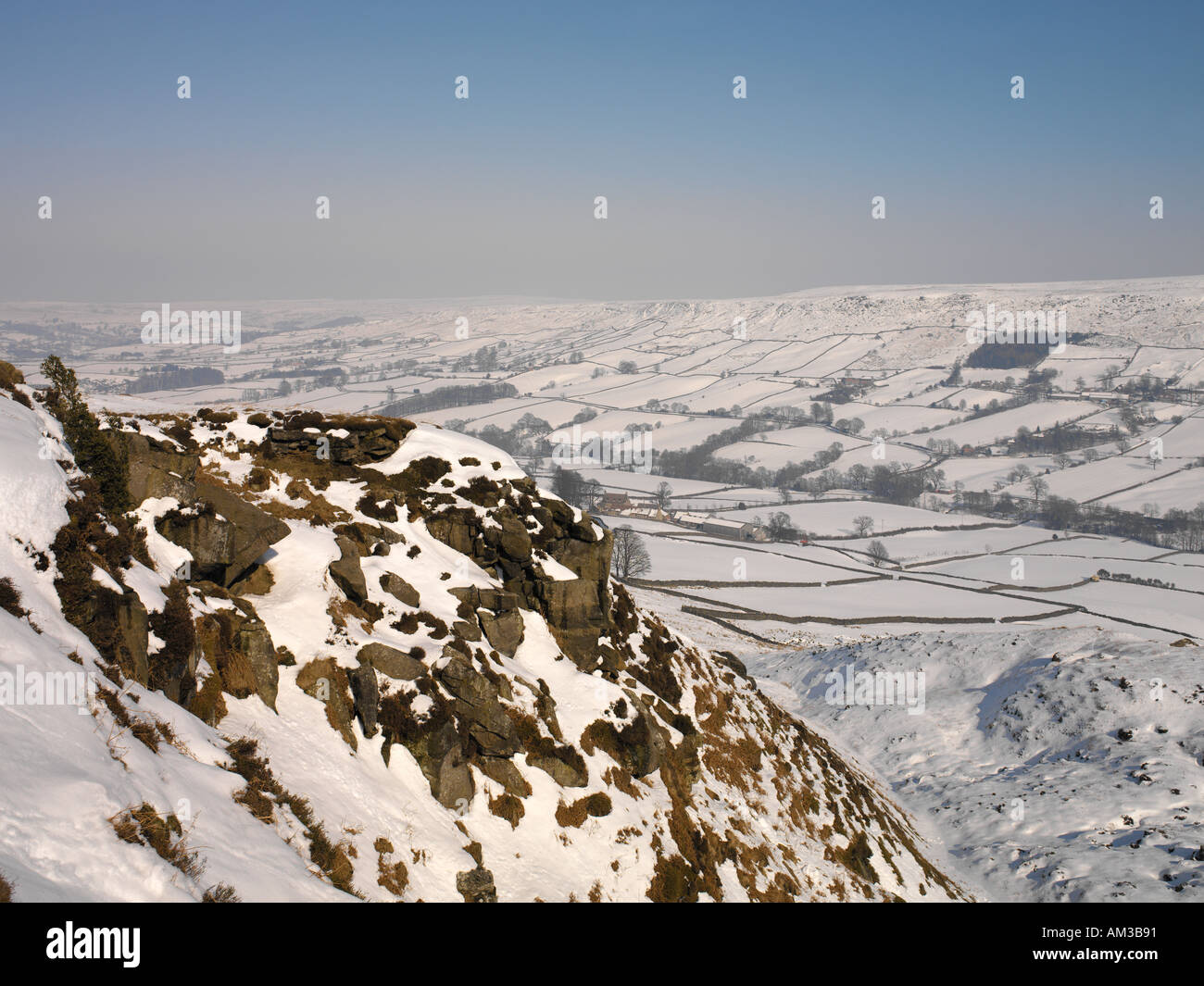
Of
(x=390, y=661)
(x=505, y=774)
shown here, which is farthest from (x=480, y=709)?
(x=390, y=661)

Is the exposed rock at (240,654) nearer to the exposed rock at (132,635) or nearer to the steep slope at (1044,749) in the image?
the exposed rock at (132,635)

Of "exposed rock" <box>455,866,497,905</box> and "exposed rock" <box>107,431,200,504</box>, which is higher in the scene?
"exposed rock" <box>107,431,200,504</box>

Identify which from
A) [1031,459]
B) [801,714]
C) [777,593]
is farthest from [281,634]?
[1031,459]

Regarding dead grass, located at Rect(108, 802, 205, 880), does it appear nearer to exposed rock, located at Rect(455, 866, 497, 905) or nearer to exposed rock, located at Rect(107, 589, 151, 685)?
exposed rock, located at Rect(107, 589, 151, 685)

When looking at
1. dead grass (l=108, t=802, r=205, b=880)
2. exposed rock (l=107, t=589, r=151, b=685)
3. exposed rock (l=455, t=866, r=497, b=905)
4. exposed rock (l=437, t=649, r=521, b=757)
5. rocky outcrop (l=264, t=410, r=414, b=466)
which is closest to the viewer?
dead grass (l=108, t=802, r=205, b=880)

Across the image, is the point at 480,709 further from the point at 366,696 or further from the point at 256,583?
the point at 256,583

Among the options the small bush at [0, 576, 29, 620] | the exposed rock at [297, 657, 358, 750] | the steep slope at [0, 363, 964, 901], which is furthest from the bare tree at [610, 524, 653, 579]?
the small bush at [0, 576, 29, 620]

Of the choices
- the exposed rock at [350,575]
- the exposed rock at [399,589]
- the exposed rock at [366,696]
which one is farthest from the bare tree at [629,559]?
the exposed rock at [366,696]

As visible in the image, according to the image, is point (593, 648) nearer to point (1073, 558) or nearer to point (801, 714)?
point (801, 714)
